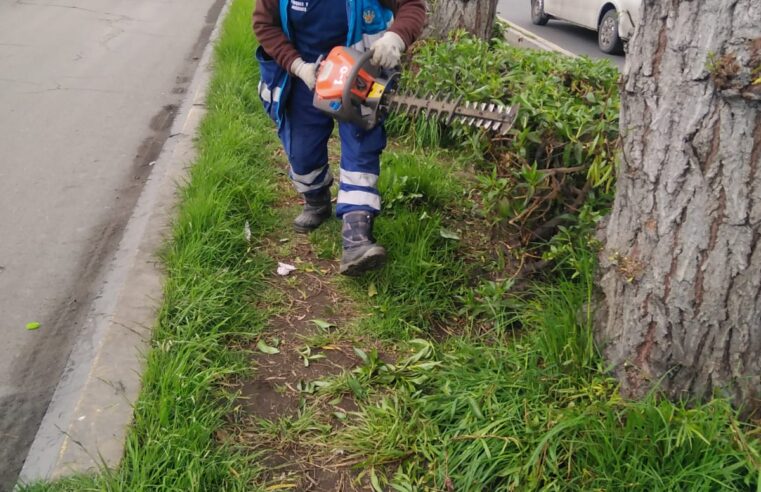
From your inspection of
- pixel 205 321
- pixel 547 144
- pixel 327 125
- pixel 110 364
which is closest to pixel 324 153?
pixel 327 125

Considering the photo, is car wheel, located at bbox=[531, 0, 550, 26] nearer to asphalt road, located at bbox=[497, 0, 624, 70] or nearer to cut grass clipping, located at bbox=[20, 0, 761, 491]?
asphalt road, located at bbox=[497, 0, 624, 70]

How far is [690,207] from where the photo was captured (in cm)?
181

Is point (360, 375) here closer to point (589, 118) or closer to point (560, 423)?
point (560, 423)

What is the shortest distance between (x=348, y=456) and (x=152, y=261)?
1.55 metres

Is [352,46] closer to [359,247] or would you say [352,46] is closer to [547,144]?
[359,247]

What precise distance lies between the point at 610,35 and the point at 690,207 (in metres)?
8.04

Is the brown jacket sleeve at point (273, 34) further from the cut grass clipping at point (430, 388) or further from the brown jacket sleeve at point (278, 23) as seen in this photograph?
the cut grass clipping at point (430, 388)

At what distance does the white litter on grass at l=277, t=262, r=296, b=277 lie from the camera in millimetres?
3182

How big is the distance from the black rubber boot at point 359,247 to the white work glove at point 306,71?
23.3 inches

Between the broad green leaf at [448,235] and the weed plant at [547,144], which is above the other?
the weed plant at [547,144]

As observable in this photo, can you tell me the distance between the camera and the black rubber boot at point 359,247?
2.88 metres

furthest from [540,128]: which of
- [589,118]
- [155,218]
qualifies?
[155,218]

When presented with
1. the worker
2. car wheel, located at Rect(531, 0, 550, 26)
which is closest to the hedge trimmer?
the worker

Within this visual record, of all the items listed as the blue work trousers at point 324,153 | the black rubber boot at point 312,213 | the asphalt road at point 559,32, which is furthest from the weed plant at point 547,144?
the asphalt road at point 559,32
